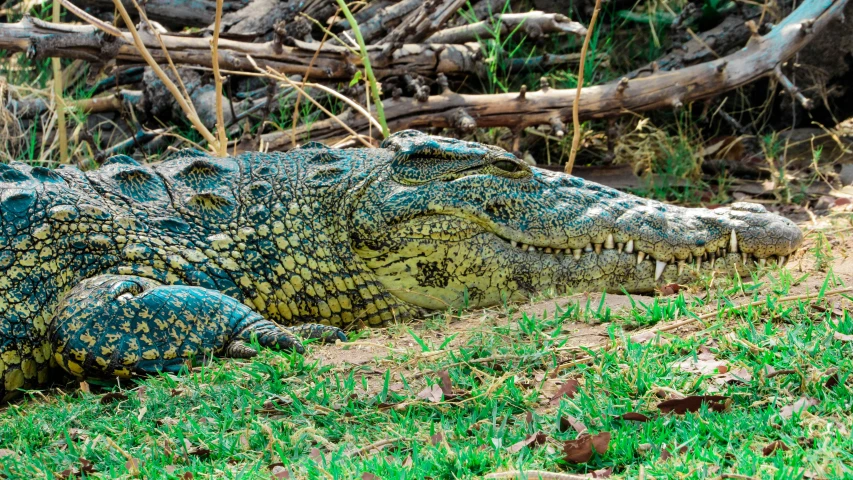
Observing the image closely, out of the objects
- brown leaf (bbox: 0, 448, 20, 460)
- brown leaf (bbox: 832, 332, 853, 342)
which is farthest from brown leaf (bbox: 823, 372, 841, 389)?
brown leaf (bbox: 0, 448, 20, 460)

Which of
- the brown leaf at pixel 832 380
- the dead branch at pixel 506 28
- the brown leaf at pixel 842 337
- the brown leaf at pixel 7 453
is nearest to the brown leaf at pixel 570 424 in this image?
the brown leaf at pixel 832 380

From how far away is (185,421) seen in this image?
11.0ft

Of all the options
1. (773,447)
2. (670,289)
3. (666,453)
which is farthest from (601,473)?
(670,289)

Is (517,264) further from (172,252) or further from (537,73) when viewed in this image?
(537,73)

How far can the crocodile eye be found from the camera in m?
4.68

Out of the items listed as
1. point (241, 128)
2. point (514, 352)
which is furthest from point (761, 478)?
point (241, 128)

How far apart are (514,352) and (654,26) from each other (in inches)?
233

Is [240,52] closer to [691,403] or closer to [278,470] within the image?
[278,470]

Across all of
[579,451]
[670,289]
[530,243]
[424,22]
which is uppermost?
[424,22]

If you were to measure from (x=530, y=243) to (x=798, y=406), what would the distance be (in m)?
1.84

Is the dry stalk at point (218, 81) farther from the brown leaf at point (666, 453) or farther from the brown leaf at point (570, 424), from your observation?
the brown leaf at point (666, 453)

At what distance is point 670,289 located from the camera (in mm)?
4531

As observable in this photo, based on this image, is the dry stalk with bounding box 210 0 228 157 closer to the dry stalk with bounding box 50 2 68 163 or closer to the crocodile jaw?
the dry stalk with bounding box 50 2 68 163

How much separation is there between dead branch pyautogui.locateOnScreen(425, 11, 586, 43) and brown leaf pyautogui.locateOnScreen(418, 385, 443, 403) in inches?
193
